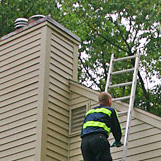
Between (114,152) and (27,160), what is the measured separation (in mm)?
1726

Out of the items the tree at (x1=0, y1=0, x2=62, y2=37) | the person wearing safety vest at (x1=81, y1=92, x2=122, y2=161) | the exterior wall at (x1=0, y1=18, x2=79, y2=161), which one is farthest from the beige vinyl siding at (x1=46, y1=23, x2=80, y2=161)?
the tree at (x1=0, y1=0, x2=62, y2=37)

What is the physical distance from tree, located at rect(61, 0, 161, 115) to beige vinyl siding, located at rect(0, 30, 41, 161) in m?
7.87

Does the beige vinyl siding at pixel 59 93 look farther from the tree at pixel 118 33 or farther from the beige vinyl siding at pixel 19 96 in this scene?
the tree at pixel 118 33

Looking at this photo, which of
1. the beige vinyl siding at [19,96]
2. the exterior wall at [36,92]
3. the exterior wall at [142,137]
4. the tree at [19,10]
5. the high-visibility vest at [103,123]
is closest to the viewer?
the high-visibility vest at [103,123]

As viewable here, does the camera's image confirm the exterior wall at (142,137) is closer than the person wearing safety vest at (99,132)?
No

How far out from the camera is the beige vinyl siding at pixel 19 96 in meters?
10.3

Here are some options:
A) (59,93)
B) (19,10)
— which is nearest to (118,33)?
(19,10)

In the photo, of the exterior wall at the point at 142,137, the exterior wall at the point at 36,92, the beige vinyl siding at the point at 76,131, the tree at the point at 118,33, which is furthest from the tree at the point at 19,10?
the exterior wall at the point at 142,137

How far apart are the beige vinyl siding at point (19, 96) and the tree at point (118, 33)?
7870 mm

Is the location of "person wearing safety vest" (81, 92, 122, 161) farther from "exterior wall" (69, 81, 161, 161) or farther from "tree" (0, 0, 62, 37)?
"tree" (0, 0, 62, 37)

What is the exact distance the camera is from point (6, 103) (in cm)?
1099

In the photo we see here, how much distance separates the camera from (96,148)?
741 cm

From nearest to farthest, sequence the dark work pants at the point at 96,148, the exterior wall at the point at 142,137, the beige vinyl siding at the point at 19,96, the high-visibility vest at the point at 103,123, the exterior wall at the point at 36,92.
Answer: the dark work pants at the point at 96,148 < the high-visibility vest at the point at 103,123 < the exterior wall at the point at 142,137 < the exterior wall at the point at 36,92 < the beige vinyl siding at the point at 19,96

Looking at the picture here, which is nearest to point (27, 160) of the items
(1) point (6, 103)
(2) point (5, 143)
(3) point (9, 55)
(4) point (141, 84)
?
(2) point (5, 143)
